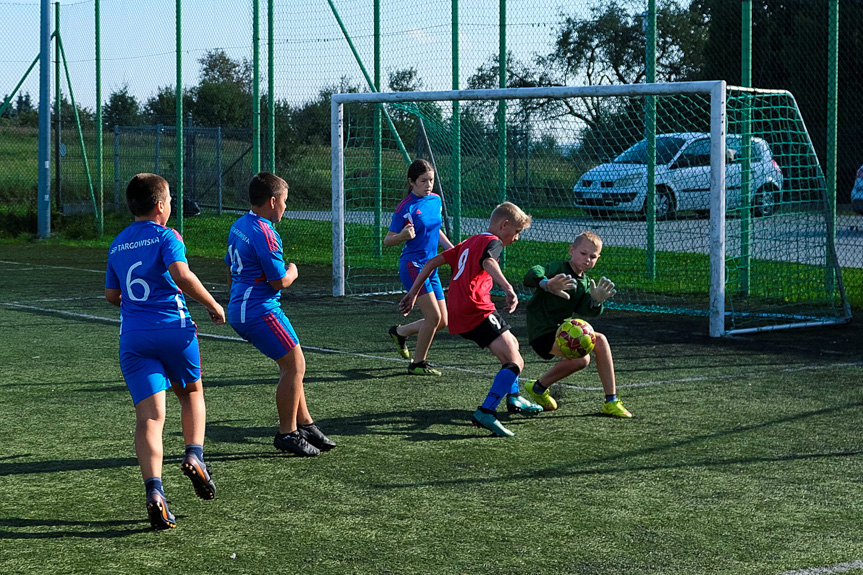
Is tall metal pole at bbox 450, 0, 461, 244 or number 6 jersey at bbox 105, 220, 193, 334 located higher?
tall metal pole at bbox 450, 0, 461, 244

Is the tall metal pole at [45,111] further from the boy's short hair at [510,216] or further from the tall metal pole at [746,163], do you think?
the boy's short hair at [510,216]

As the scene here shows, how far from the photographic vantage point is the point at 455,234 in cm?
1528

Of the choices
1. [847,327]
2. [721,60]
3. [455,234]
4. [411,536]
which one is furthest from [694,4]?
[411,536]

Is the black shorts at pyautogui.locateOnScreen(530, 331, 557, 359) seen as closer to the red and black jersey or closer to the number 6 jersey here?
the red and black jersey

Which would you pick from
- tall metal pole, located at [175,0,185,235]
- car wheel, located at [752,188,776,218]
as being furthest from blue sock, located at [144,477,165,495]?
tall metal pole, located at [175,0,185,235]

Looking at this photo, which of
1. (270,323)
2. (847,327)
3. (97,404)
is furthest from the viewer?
(847,327)

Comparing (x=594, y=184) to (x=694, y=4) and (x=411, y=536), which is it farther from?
(x=411, y=536)

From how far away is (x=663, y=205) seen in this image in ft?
42.7

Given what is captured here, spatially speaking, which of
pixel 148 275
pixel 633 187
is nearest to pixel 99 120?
pixel 633 187

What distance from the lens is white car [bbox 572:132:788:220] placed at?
1162 cm

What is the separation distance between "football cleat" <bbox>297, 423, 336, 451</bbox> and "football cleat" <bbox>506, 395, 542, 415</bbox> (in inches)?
55.5

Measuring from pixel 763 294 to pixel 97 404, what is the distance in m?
7.41

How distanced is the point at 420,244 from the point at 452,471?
136 inches

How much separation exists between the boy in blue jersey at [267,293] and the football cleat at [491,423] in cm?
102
